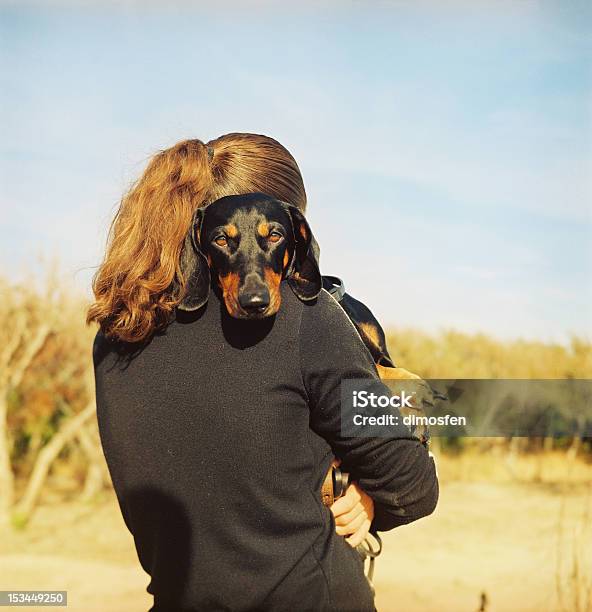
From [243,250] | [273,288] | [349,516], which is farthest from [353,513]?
[243,250]

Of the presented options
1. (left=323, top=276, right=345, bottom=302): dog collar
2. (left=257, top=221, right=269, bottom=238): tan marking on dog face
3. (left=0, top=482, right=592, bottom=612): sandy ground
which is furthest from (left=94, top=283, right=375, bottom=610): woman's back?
(left=0, top=482, right=592, bottom=612): sandy ground

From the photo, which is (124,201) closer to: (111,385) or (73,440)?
(111,385)

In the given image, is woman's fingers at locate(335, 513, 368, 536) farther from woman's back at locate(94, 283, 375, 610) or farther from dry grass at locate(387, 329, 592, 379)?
dry grass at locate(387, 329, 592, 379)

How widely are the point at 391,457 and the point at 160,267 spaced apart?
0.60 meters

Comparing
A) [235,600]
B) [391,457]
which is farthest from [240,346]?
[235,600]

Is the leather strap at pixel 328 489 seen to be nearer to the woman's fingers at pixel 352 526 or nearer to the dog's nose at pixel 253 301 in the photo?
the woman's fingers at pixel 352 526

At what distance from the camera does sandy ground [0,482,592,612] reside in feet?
15.8

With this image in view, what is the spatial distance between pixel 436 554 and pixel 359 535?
14.8 ft

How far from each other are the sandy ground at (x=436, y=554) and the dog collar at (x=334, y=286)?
106 inches

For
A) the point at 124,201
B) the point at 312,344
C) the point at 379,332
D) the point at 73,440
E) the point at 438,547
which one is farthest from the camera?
the point at 73,440

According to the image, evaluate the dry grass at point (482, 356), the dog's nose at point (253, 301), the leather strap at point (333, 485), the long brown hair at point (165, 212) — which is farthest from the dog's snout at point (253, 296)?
the dry grass at point (482, 356)

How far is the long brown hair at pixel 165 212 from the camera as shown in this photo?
1561mm

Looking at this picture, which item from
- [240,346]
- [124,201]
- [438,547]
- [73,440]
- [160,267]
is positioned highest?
[124,201]

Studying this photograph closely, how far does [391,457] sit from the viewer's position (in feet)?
5.07
